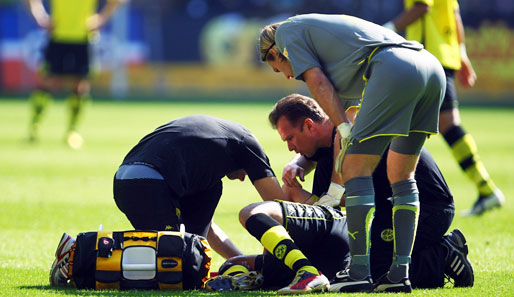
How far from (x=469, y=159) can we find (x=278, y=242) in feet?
14.5

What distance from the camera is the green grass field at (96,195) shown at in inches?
219

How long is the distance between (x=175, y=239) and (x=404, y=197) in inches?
52.2

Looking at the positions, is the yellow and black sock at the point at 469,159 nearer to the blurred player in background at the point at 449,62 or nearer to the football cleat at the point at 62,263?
the blurred player in background at the point at 449,62

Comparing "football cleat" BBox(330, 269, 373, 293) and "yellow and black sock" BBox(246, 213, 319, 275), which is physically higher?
"yellow and black sock" BBox(246, 213, 319, 275)

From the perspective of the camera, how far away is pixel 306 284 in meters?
4.59

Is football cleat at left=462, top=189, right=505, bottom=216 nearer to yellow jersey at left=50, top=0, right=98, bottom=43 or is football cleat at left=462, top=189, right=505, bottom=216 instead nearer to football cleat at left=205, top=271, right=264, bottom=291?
football cleat at left=205, top=271, right=264, bottom=291

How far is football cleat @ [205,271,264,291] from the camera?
4913 mm

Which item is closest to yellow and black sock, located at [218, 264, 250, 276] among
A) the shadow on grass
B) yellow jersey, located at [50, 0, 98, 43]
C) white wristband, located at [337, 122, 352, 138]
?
the shadow on grass

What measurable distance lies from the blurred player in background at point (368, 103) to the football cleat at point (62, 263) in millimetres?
1564

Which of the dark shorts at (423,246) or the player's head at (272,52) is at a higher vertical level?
the player's head at (272,52)

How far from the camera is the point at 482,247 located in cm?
673

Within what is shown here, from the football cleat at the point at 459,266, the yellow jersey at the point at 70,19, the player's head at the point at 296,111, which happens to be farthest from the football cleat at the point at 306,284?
the yellow jersey at the point at 70,19

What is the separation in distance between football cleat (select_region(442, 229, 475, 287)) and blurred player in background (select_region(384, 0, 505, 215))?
11.3 feet

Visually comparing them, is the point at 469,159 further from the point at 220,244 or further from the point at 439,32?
the point at 220,244
